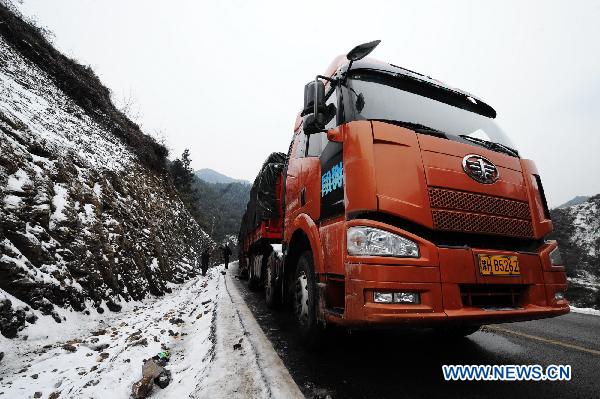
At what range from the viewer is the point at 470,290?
2.46m

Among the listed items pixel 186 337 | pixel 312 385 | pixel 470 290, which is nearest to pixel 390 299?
pixel 470 290

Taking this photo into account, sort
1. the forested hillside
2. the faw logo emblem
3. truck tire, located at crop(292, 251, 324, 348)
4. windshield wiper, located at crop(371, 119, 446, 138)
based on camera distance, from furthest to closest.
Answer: the forested hillside
truck tire, located at crop(292, 251, 324, 348)
windshield wiper, located at crop(371, 119, 446, 138)
the faw logo emblem

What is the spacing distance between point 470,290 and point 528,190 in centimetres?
126

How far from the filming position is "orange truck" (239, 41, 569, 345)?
2.33 meters

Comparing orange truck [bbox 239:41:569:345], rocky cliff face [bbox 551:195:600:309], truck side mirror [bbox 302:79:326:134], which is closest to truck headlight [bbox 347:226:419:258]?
orange truck [bbox 239:41:569:345]

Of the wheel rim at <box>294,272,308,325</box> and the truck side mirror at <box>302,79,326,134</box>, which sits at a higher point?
the truck side mirror at <box>302,79,326,134</box>

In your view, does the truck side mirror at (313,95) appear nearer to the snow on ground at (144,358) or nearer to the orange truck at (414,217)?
the orange truck at (414,217)

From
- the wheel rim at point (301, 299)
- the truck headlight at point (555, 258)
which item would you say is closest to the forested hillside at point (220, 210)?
the wheel rim at point (301, 299)

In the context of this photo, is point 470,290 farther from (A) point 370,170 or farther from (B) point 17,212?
(B) point 17,212

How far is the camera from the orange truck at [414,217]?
2326 millimetres

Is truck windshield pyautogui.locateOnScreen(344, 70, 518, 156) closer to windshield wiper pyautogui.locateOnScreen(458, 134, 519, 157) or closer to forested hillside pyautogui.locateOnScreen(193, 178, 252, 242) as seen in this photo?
windshield wiper pyautogui.locateOnScreen(458, 134, 519, 157)

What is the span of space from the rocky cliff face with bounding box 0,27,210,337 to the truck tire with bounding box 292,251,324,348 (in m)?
4.15

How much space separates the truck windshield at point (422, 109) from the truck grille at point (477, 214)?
639 millimetres

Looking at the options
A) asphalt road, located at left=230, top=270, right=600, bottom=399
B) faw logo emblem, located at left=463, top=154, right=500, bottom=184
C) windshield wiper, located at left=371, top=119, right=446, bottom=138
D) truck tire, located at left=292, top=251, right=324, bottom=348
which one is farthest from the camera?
truck tire, located at left=292, top=251, right=324, bottom=348
